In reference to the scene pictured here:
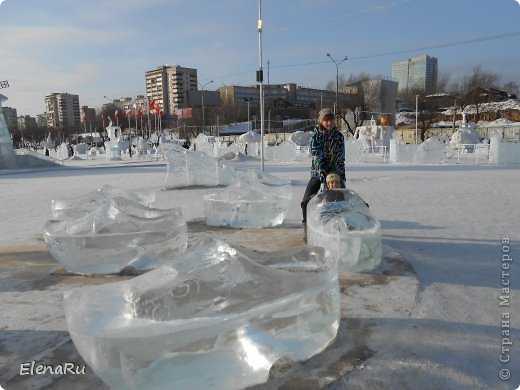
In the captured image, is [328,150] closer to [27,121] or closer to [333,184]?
[333,184]

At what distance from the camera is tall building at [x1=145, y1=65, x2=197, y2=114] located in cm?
9644

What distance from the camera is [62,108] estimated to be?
11194 cm

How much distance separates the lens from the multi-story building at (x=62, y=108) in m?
112

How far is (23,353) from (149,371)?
48.0 inches

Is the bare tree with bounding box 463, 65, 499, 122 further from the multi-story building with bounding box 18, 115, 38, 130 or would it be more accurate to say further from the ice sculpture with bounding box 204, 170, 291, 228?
the multi-story building with bounding box 18, 115, 38, 130

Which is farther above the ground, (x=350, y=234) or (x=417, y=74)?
(x=417, y=74)

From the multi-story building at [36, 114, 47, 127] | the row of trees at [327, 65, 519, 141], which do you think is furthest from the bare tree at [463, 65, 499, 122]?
the multi-story building at [36, 114, 47, 127]

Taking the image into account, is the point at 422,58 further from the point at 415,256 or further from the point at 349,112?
the point at 415,256

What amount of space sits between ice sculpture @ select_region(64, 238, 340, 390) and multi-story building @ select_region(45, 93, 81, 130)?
118902 mm

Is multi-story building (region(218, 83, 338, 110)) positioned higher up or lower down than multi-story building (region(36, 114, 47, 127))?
higher up

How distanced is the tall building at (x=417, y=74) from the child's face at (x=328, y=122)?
78.0m

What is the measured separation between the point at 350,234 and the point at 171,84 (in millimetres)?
101343

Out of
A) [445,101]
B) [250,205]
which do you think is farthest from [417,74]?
[250,205]

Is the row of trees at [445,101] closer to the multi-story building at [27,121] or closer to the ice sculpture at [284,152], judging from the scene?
the ice sculpture at [284,152]
